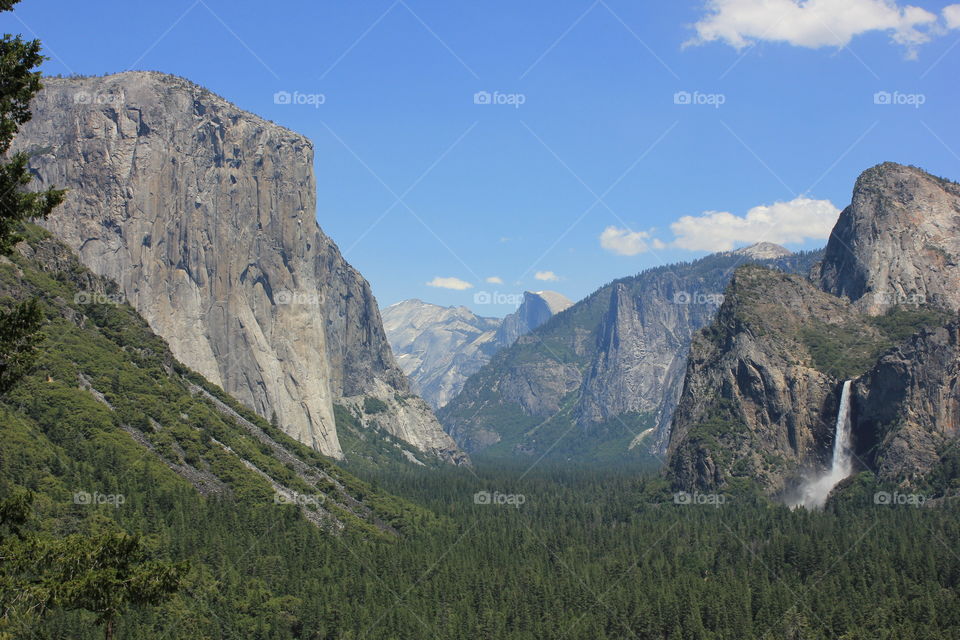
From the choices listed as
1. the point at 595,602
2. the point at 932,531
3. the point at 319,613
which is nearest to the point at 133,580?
the point at 319,613

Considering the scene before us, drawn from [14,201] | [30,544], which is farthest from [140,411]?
[14,201]

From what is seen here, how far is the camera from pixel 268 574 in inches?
4968

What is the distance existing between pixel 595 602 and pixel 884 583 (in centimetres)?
3823

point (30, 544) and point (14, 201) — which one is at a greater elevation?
point (14, 201)

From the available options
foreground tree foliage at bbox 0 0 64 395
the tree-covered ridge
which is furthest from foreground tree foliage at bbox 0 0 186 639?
the tree-covered ridge

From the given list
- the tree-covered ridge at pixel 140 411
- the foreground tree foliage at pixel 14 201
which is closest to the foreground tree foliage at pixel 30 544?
the foreground tree foliage at pixel 14 201

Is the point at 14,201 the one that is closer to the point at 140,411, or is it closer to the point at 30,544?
the point at 30,544

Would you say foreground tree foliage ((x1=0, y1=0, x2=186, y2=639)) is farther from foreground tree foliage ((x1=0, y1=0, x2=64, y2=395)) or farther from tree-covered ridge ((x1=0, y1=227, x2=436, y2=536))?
tree-covered ridge ((x1=0, y1=227, x2=436, y2=536))

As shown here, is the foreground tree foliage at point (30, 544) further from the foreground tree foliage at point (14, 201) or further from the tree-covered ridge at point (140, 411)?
the tree-covered ridge at point (140, 411)

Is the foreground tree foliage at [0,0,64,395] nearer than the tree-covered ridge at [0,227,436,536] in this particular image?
Yes

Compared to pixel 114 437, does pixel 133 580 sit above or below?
below

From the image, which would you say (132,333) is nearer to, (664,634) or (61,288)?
(61,288)

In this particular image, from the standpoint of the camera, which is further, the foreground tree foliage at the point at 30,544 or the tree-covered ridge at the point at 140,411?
the tree-covered ridge at the point at 140,411

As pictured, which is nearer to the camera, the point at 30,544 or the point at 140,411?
the point at 30,544
